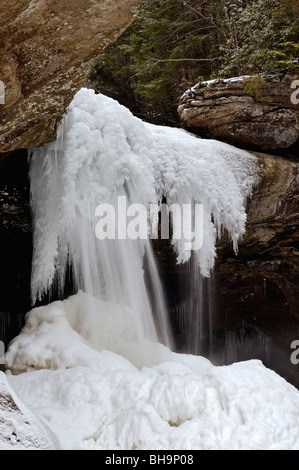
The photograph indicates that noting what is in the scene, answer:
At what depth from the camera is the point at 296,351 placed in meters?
7.68

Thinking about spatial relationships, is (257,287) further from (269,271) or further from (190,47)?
(190,47)

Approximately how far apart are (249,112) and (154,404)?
4.72m

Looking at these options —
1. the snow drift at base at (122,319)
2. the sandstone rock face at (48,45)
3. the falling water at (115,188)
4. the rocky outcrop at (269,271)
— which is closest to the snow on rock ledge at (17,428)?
the snow drift at base at (122,319)

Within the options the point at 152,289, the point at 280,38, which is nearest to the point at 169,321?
the point at 152,289

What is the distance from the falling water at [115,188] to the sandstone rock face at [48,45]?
2.52 ft

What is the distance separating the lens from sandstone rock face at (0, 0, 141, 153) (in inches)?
128

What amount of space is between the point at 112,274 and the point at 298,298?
4.12 meters

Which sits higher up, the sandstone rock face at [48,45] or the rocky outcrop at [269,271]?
the sandstone rock face at [48,45]

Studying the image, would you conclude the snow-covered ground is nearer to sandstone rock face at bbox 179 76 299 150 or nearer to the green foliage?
sandstone rock face at bbox 179 76 299 150

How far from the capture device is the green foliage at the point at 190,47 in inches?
280

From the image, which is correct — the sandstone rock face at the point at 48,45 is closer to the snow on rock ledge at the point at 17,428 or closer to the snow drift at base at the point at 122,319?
the snow drift at base at the point at 122,319

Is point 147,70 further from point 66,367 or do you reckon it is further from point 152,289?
point 66,367

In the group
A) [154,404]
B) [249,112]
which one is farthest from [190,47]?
[154,404]

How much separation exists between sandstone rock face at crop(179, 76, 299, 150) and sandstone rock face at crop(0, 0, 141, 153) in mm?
3043
